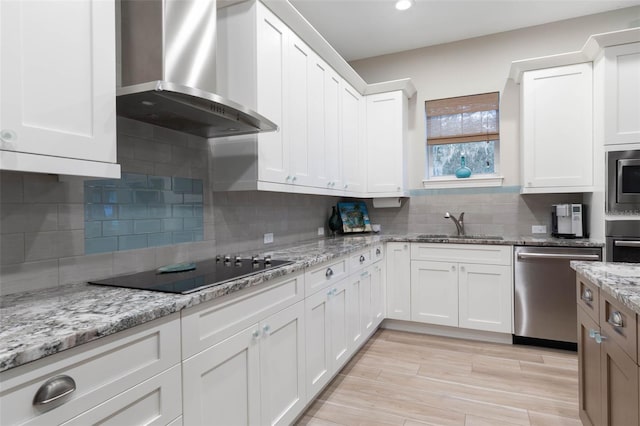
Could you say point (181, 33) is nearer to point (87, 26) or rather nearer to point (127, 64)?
point (127, 64)

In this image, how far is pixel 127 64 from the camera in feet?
5.29

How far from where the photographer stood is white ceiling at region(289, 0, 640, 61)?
3.15 meters

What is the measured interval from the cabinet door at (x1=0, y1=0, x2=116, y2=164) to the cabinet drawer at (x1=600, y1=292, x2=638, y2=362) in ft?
6.22

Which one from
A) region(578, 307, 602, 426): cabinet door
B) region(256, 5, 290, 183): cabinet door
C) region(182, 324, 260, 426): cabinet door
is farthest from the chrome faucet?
region(182, 324, 260, 426): cabinet door

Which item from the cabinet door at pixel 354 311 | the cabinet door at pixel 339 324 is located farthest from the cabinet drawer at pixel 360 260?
the cabinet door at pixel 339 324

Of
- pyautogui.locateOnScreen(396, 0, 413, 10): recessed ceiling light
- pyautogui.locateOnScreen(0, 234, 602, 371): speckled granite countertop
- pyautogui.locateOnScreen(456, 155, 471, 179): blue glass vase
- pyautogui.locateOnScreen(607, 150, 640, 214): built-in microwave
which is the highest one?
pyautogui.locateOnScreen(396, 0, 413, 10): recessed ceiling light

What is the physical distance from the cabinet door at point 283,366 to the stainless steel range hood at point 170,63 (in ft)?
3.35

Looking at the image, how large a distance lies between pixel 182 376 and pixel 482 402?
6.38 ft

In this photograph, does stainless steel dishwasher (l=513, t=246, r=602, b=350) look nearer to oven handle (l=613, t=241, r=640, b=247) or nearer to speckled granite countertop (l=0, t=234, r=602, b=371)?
oven handle (l=613, t=241, r=640, b=247)

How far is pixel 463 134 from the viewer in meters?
3.91

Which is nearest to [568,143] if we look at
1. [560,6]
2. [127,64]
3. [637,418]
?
[560,6]

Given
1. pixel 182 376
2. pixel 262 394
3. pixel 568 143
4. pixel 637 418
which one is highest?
pixel 568 143

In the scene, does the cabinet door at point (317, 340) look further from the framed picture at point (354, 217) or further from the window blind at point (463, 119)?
the window blind at point (463, 119)

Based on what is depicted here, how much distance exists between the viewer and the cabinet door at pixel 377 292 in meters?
3.24
